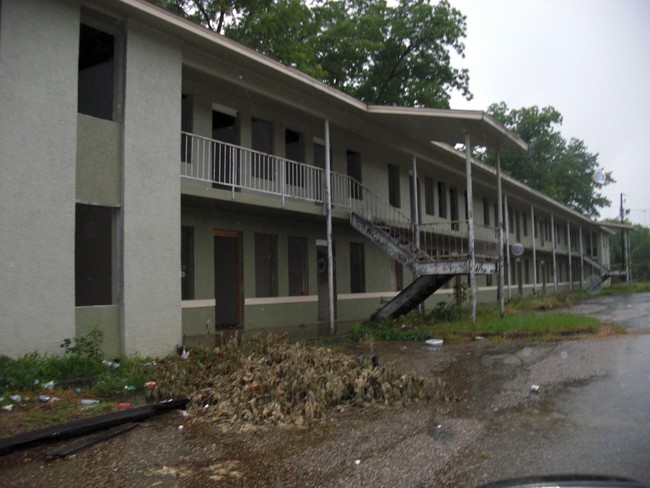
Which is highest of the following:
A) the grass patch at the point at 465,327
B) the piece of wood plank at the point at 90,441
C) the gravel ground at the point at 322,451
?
the grass patch at the point at 465,327

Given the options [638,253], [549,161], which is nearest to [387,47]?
[549,161]

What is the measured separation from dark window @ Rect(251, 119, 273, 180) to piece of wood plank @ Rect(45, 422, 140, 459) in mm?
8738

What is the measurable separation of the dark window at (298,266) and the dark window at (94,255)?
22.2 feet

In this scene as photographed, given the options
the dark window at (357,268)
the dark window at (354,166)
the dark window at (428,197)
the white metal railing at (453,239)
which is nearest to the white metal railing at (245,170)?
the dark window at (354,166)

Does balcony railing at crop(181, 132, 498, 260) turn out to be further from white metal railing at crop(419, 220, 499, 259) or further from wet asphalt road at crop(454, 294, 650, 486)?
wet asphalt road at crop(454, 294, 650, 486)

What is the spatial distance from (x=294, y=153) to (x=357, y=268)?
15.7ft

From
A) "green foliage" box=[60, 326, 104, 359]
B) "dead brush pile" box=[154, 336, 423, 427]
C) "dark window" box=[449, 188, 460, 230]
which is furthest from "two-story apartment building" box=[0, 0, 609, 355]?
"dark window" box=[449, 188, 460, 230]

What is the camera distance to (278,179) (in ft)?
47.5

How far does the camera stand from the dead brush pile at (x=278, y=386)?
6.34 meters

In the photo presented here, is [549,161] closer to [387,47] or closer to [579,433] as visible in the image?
[387,47]

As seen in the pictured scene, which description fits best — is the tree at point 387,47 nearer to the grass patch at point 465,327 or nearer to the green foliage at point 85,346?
the grass patch at point 465,327

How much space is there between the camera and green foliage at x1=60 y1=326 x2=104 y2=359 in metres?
8.41

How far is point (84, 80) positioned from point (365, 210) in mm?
9630

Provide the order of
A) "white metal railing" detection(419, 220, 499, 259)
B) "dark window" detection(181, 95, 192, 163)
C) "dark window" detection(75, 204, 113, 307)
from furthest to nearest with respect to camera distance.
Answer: "white metal railing" detection(419, 220, 499, 259)
"dark window" detection(181, 95, 192, 163)
"dark window" detection(75, 204, 113, 307)
